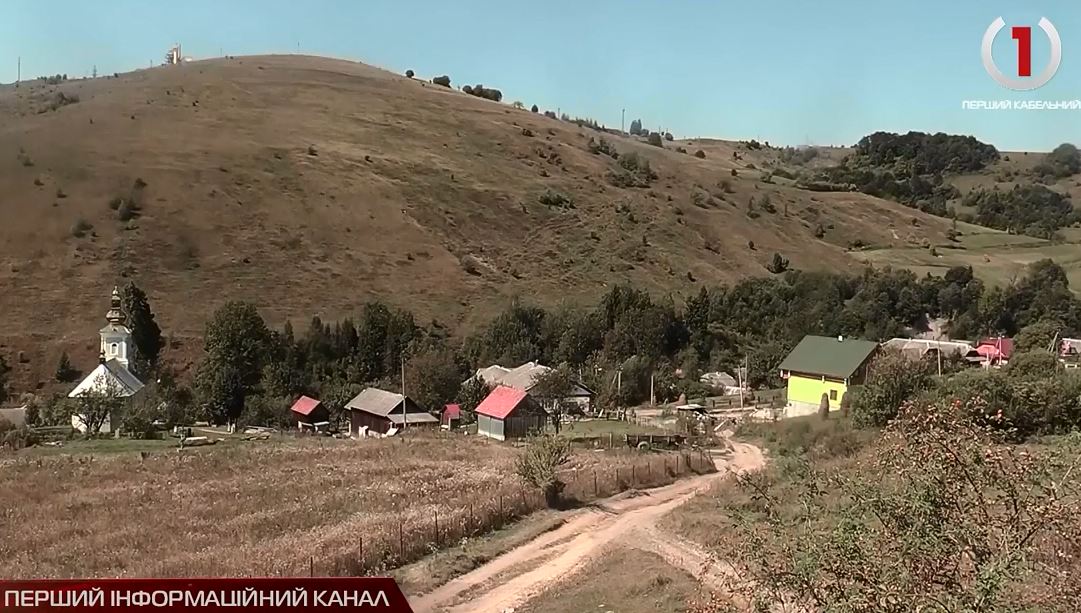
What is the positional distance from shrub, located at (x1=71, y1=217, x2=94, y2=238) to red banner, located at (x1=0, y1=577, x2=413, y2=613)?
62348mm

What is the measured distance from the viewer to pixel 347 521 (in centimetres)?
2155

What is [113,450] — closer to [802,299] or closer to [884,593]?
[884,593]

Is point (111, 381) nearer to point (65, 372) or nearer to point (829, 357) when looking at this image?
point (65, 372)

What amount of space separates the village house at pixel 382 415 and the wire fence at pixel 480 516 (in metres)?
19.9

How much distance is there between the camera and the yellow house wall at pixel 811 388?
132 ft

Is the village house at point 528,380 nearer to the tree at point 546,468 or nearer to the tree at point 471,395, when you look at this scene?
the tree at point 471,395

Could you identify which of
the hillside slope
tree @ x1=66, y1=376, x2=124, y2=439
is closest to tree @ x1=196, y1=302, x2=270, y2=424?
the hillside slope

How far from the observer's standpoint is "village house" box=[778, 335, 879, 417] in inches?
1576

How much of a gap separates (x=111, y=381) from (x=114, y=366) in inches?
116

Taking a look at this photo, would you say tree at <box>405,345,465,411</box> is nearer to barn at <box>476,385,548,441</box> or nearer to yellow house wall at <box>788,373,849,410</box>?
barn at <box>476,385,548,441</box>

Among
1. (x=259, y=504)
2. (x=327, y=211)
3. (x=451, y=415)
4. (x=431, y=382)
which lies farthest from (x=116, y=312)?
(x=259, y=504)

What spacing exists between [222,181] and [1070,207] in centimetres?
11239

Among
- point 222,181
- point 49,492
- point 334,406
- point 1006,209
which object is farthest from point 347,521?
point 1006,209

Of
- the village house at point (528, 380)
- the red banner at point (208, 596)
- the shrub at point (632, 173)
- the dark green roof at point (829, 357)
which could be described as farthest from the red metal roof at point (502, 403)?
the shrub at point (632, 173)
